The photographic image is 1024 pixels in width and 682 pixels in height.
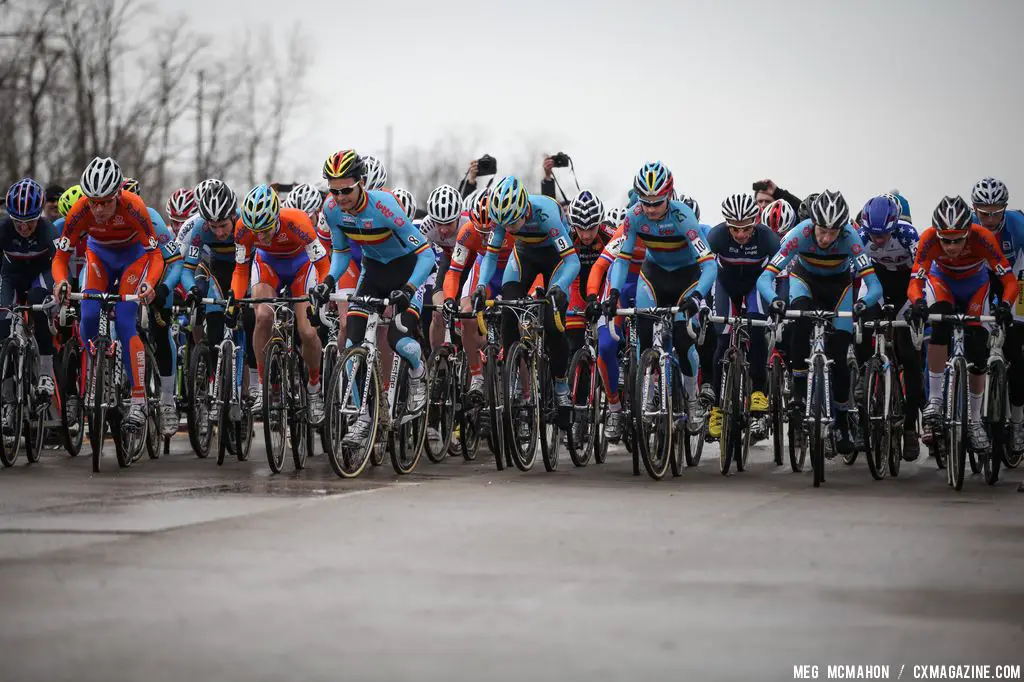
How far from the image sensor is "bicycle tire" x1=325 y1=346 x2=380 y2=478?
11.8 m

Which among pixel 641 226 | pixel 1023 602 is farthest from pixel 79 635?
pixel 641 226

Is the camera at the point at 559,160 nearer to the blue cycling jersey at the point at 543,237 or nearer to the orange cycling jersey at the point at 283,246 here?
the blue cycling jersey at the point at 543,237

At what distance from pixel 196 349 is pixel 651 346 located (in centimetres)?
391

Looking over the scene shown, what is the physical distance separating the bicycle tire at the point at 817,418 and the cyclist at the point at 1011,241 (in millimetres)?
2058

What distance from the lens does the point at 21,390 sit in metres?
13.5

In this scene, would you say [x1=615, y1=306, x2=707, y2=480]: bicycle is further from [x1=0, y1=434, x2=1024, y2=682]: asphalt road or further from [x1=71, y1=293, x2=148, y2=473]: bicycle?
[x1=71, y1=293, x2=148, y2=473]: bicycle

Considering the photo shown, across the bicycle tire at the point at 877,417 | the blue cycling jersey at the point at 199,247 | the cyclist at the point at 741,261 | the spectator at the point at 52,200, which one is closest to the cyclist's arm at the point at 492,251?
the cyclist at the point at 741,261

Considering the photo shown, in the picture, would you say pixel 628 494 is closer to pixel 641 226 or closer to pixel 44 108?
pixel 641 226

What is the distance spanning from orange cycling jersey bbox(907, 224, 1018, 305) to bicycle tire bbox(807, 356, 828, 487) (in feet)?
3.98

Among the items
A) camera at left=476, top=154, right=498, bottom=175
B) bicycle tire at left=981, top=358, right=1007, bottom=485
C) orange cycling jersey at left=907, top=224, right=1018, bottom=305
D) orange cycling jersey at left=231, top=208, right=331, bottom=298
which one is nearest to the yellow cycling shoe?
orange cycling jersey at left=907, top=224, right=1018, bottom=305

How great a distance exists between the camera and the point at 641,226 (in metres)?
14.2

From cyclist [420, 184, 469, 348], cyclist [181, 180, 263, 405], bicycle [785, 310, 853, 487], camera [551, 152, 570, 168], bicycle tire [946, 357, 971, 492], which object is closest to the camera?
bicycle tire [946, 357, 971, 492]

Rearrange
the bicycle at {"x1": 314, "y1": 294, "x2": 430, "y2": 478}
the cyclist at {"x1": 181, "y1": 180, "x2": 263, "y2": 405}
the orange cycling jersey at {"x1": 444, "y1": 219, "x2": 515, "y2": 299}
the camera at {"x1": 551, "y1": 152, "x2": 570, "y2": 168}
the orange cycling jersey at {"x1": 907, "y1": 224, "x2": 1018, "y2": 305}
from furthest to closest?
the camera at {"x1": 551, "y1": 152, "x2": 570, "y2": 168} → the orange cycling jersey at {"x1": 444, "y1": 219, "x2": 515, "y2": 299} → the cyclist at {"x1": 181, "y1": 180, "x2": 263, "y2": 405} → the orange cycling jersey at {"x1": 907, "y1": 224, "x2": 1018, "y2": 305} → the bicycle at {"x1": 314, "y1": 294, "x2": 430, "y2": 478}

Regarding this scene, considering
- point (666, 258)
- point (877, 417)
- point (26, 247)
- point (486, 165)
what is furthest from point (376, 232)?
point (486, 165)
